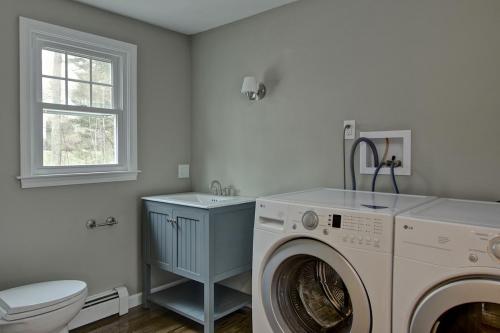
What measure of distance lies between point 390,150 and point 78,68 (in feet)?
7.23

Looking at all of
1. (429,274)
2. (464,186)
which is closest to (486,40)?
(464,186)

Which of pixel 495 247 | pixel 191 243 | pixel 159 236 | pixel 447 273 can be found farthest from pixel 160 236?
pixel 495 247

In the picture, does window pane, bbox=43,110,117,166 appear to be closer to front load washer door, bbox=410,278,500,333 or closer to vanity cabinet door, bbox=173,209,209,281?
vanity cabinet door, bbox=173,209,209,281

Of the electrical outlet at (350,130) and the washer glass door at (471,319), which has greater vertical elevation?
the electrical outlet at (350,130)

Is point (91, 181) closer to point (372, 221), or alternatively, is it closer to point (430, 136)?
point (372, 221)

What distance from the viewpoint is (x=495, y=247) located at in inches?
45.1

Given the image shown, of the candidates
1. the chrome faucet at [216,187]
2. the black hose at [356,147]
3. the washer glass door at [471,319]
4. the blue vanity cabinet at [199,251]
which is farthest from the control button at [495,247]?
the chrome faucet at [216,187]

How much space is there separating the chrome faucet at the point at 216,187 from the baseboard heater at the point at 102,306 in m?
1.03

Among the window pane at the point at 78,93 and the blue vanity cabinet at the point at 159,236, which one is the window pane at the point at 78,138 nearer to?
the window pane at the point at 78,93

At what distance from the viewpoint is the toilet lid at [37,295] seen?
6.24ft

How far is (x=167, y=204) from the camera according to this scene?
2676mm

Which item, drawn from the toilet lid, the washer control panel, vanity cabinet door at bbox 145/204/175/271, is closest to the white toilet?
the toilet lid

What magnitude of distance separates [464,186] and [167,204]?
1903 mm

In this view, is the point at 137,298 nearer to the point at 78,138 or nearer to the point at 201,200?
the point at 201,200
